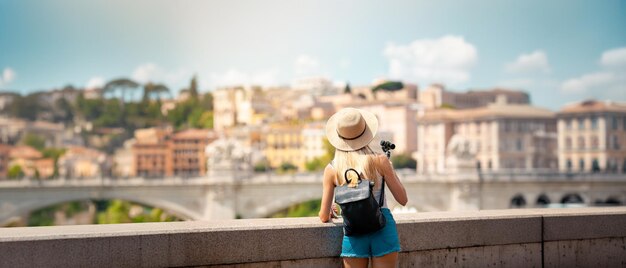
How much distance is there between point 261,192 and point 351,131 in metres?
51.0

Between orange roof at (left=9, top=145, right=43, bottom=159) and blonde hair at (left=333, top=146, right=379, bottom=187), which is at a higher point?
blonde hair at (left=333, top=146, right=379, bottom=187)

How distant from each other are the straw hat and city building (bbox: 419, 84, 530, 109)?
104 meters

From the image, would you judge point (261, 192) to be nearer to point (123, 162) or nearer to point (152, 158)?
point (152, 158)

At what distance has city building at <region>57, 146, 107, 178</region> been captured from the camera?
94188mm

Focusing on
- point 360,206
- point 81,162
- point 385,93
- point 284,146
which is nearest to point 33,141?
point 81,162

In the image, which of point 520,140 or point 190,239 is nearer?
point 190,239

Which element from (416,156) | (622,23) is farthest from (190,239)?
(622,23)

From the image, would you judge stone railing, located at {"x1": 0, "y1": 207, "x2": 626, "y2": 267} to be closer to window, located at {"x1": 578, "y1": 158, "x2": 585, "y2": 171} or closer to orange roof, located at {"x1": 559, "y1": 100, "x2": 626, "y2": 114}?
orange roof, located at {"x1": 559, "y1": 100, "x2": 626, "y2": 114}

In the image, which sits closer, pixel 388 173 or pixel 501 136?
pixel 388 173

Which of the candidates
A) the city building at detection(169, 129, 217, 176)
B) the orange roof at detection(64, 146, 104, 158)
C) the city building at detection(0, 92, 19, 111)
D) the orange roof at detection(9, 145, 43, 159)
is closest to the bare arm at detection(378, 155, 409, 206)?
the city building at detection(169, 129, 217, 176)

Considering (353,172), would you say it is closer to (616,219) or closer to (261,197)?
(616,219)

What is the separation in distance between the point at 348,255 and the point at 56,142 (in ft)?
372

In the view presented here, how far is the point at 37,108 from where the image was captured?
118 m

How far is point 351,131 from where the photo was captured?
5.13 metres
